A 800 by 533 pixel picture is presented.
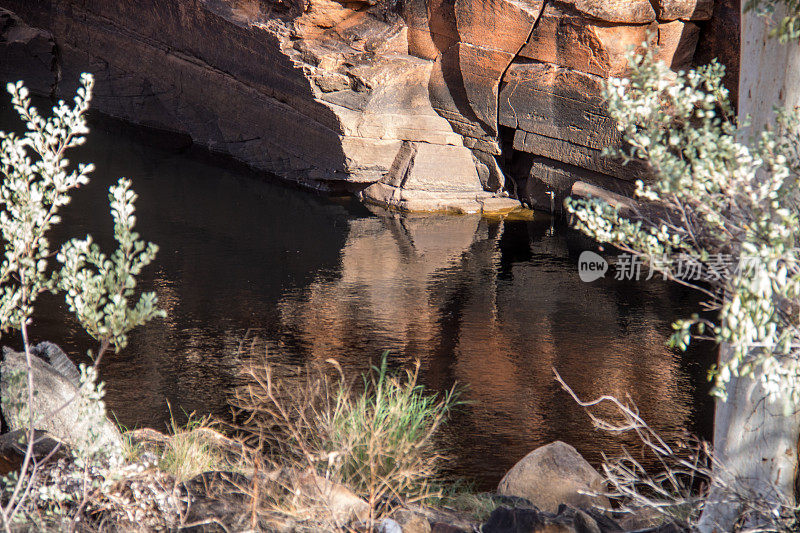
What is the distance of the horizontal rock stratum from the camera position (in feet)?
34.7

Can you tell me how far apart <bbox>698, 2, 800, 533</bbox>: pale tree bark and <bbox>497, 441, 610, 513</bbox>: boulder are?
819 millimetres

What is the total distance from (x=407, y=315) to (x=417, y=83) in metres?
5.86

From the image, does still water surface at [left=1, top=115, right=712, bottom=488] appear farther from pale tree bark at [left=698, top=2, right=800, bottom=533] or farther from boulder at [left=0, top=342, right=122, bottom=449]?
pale tree bark at [left=698, top=2, right=800, bottom=533]

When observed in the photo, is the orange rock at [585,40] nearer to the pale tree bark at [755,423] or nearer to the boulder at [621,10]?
the boulder at [621,10]

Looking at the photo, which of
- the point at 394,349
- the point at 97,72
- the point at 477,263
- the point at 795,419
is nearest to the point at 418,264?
the point at 477,263

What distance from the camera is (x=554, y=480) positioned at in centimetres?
405

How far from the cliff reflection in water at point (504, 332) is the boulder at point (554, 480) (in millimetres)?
570

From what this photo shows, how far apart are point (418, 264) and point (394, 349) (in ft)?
8.72

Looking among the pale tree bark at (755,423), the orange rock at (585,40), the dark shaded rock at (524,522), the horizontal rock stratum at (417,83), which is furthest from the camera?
the horizontal rock stratum at (417,83)

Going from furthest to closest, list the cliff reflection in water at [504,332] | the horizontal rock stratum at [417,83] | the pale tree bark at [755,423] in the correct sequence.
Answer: the horizontal rock stratum at [417,83]
the cliff reflection in water at [504,332]
the pale tree bark at [755,423]

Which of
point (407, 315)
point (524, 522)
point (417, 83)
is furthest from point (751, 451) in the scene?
point (417, 83)

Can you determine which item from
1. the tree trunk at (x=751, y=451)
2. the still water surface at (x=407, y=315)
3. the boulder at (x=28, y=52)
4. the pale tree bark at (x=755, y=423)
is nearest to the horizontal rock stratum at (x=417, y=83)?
the still water surface at (x=407, y=315)

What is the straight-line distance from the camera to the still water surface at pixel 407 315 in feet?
18.6

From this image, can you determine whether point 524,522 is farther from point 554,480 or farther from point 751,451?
point 554,480
